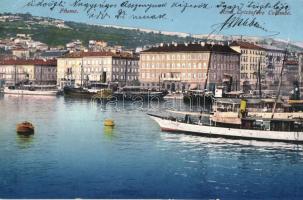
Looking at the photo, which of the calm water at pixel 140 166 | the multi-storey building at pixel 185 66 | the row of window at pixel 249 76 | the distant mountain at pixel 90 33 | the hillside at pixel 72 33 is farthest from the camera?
the multi-storey building at pixel 185 66

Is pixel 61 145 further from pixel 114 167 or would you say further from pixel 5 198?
pixel 5 198

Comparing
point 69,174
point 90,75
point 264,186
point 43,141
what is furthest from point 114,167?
point 90,75

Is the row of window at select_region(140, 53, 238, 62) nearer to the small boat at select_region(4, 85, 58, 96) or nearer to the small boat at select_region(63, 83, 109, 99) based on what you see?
the small boat at select_region(63, 83, 109, 99)

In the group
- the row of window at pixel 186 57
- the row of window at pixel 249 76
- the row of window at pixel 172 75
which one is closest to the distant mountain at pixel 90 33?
the row of window at pixel 249 76

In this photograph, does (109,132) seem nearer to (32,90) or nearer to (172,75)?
(172,75)

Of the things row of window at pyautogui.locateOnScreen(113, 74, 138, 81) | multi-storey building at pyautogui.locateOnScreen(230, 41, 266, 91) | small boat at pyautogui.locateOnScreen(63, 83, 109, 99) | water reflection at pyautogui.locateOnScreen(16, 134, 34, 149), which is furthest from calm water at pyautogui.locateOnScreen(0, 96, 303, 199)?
row of window at pyautogui.locateOnScreen(113, 74, 138, 81)

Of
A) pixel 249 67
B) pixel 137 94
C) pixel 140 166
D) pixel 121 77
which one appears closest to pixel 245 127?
pixel 140 166

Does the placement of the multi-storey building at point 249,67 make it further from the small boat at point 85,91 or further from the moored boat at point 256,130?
the moored boat at point 256,130
